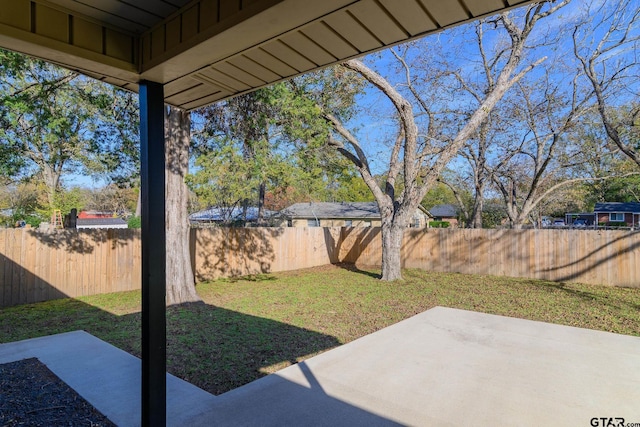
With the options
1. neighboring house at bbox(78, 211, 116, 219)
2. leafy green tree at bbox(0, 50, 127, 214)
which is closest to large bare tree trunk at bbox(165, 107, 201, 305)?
leafy green tree at bbox(0, 50, 127, 214)

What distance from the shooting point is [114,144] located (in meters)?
7.46

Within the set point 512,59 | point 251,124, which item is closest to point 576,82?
point 512,59

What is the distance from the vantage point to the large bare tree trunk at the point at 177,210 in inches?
265

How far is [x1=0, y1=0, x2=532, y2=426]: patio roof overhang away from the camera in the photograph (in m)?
1.50

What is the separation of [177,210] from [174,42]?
215 inches

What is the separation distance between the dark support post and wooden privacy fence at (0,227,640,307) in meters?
6.50

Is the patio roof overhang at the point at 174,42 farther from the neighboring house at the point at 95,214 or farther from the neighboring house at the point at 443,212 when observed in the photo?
the neighboring house at the point at 443,212

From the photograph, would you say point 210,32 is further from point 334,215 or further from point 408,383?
point 334,215

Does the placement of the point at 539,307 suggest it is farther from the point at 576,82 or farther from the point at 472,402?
the point at 576,82

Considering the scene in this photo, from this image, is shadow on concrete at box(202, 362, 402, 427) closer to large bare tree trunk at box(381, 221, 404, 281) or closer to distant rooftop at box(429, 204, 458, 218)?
large bare tree trunk at box(381, 221, 404, 281)

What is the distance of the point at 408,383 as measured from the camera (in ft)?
10.2

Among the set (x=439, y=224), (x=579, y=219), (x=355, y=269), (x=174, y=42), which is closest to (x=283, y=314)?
(x=174, y=42)

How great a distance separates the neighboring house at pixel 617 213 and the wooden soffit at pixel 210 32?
1234 inches

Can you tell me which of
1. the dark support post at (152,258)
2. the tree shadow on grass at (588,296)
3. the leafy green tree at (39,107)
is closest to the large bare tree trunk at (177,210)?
the leafy green tree at (39,107)
